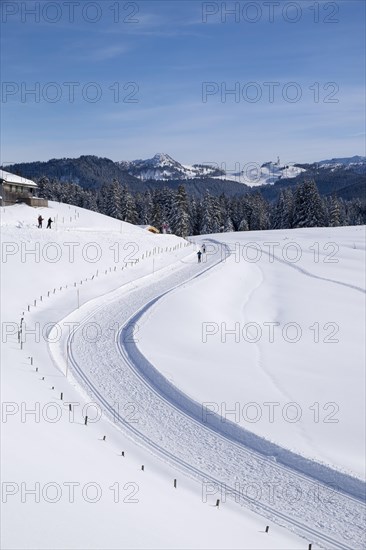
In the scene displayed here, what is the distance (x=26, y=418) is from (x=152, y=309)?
16212 mm

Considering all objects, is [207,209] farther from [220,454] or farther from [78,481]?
[78,481]

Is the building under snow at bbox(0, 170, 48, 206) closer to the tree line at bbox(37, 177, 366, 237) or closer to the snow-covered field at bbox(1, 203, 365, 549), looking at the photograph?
the snow-covered field at bbox(1, 203, 365, 549)

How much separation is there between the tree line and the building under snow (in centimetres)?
2522

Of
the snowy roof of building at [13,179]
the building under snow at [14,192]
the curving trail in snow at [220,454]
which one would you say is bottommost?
the curving trail in snow at [220,454]

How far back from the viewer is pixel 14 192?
179 ft

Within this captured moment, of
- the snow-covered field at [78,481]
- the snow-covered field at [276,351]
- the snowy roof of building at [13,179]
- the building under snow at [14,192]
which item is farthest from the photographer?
the snowy roof of building at [13,179]

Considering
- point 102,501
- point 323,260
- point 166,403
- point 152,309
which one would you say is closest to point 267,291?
point 152,309

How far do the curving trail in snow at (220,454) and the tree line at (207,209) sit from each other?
57104 mm

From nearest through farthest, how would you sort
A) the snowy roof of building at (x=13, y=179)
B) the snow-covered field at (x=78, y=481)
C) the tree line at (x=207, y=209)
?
the snow-covered field at (x=78, y=481), the snowy roof of building at (x=13, y=179), the tree line at (x=207, y=209)

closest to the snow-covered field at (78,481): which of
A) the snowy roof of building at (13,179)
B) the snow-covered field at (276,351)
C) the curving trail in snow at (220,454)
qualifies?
the curving trail in snow at (220,454)

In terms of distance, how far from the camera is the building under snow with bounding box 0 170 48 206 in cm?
5303

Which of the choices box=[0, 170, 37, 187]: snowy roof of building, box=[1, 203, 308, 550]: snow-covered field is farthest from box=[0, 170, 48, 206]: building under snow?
box=[1, 203, 308, 550]: snow-covered field

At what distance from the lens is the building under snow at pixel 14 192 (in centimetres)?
5303

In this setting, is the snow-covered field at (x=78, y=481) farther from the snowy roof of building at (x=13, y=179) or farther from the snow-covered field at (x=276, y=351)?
the snowy roof of building at (x=13, y=179)
